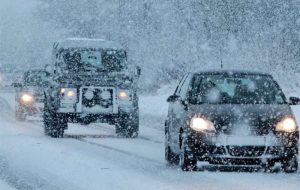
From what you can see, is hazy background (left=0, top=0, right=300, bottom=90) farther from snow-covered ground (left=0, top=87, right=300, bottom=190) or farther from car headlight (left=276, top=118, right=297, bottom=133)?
car headlight (left=276, top=118, right=297, bottom=133)

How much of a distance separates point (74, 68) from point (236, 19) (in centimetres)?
2092

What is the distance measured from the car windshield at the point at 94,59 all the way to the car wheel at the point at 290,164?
33.9 feet

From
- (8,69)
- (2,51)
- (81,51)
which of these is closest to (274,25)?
(81,51)

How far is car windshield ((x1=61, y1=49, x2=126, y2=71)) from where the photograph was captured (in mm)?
22797

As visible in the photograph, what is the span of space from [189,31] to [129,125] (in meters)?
25.7

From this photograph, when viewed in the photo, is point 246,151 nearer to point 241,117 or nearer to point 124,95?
point 241,117

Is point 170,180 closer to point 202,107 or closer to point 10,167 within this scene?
point 202,107

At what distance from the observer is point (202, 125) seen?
12867 mm

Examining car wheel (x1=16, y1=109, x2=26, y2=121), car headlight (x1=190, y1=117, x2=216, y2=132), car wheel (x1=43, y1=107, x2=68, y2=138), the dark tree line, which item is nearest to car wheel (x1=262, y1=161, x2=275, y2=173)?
car headlight (x1=190, y1=117, x2=216, y2=132)

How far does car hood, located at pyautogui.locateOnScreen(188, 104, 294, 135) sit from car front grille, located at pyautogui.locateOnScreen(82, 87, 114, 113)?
8.37 metres

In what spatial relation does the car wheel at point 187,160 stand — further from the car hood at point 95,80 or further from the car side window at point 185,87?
the car hood at point 95,80

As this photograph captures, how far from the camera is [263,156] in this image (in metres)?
12.8

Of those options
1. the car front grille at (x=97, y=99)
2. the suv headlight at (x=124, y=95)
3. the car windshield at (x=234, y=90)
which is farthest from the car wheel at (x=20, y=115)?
the car windshield at (x=234, y=90)

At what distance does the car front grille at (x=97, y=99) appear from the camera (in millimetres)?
21438
